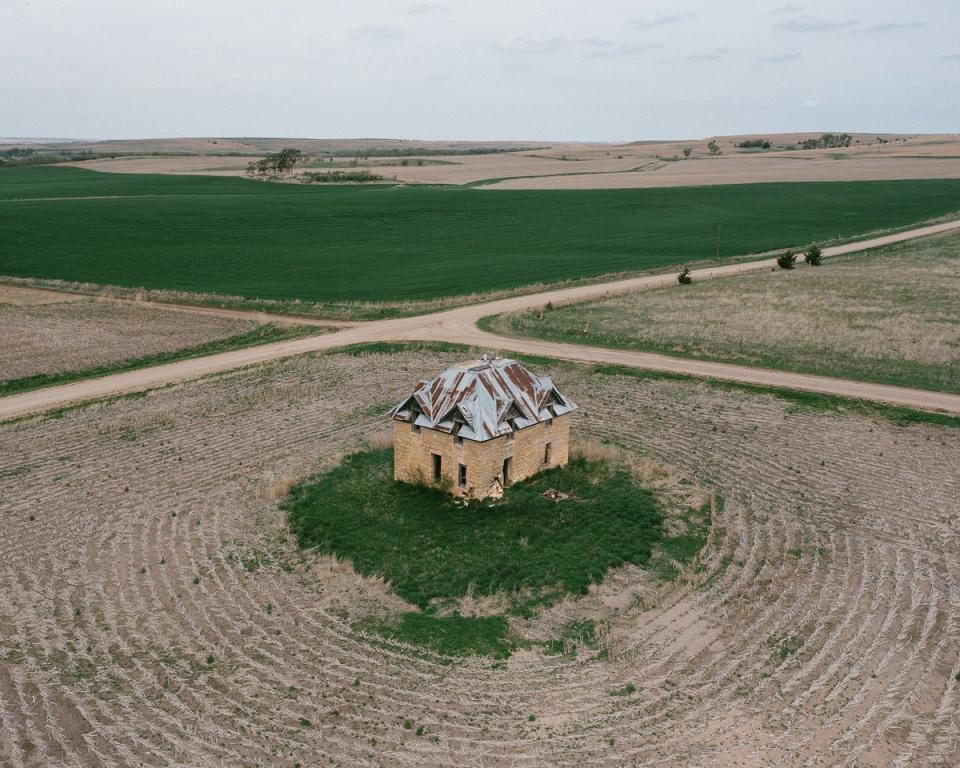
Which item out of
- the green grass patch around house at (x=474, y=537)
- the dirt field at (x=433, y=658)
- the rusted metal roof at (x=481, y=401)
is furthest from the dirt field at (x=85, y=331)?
the rusted metal roof at (x=481, y=401)

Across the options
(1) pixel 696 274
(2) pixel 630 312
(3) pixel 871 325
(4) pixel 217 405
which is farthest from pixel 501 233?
(4) pixel 217 405

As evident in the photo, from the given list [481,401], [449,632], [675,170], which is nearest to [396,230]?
[481,401]

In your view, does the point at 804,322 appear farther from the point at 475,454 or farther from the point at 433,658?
the point at 433,658

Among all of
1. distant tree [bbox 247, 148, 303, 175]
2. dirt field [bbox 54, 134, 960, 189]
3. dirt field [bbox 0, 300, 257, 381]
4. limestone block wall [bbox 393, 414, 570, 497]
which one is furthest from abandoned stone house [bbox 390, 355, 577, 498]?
distant tree [bbox 247, 148, 303, 175]

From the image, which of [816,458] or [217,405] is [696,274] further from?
[217,405]

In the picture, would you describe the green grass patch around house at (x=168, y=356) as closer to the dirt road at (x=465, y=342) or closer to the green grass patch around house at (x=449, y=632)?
the dirt road at (x=465, y=342)

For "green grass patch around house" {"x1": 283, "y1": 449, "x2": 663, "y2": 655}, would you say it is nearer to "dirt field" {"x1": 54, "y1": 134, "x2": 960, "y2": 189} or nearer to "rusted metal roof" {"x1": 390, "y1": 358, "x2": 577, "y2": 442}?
"rusted metal roof" {"x1": 390, "y1": 358, "x2": 577, "y2": 442}
